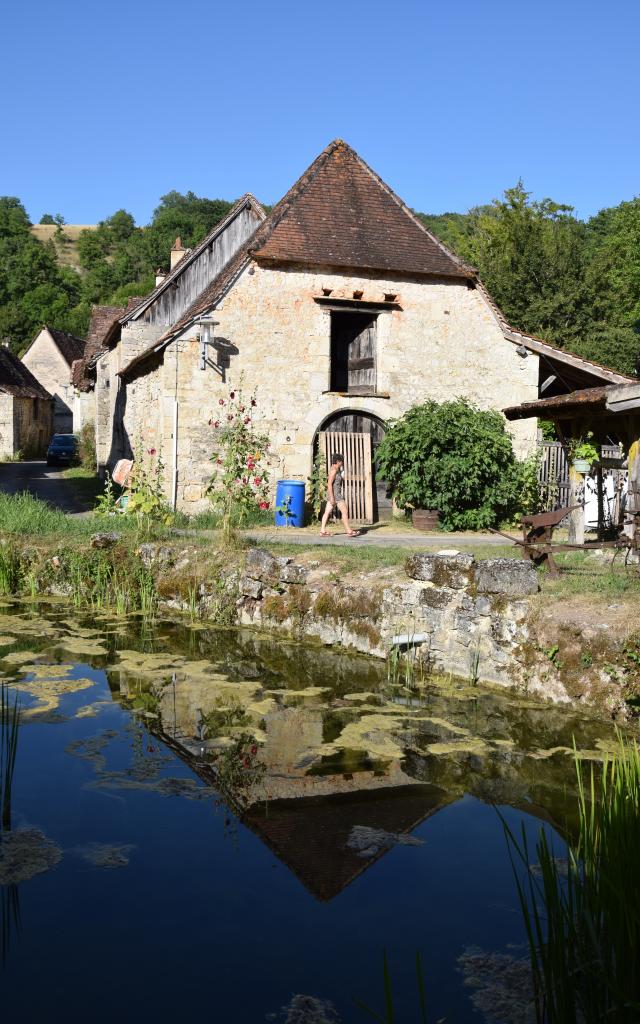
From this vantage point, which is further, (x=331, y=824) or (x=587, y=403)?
(x=587, y=403)

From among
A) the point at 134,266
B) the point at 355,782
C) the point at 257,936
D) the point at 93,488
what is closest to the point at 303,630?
the point at 355,782

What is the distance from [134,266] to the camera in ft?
244

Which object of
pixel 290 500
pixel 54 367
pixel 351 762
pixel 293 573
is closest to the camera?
pixel 351 762

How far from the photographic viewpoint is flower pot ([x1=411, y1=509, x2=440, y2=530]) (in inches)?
589

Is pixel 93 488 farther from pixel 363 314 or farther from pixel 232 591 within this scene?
pixel 232 591

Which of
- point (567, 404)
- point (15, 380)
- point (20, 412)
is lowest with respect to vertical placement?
point (567, 404)

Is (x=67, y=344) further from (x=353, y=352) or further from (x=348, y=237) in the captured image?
(x=348, y=237)

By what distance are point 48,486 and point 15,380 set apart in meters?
20.6

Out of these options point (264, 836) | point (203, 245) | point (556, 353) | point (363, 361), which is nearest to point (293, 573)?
point (264, 836)

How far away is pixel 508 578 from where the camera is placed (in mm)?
7984

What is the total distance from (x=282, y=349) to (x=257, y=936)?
1269 centimetres

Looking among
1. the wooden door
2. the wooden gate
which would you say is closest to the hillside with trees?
the wooden door

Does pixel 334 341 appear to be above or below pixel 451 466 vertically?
above

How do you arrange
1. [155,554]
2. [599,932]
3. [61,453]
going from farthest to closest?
1. [61,453]
2. [155,554]
3. [599,932]
